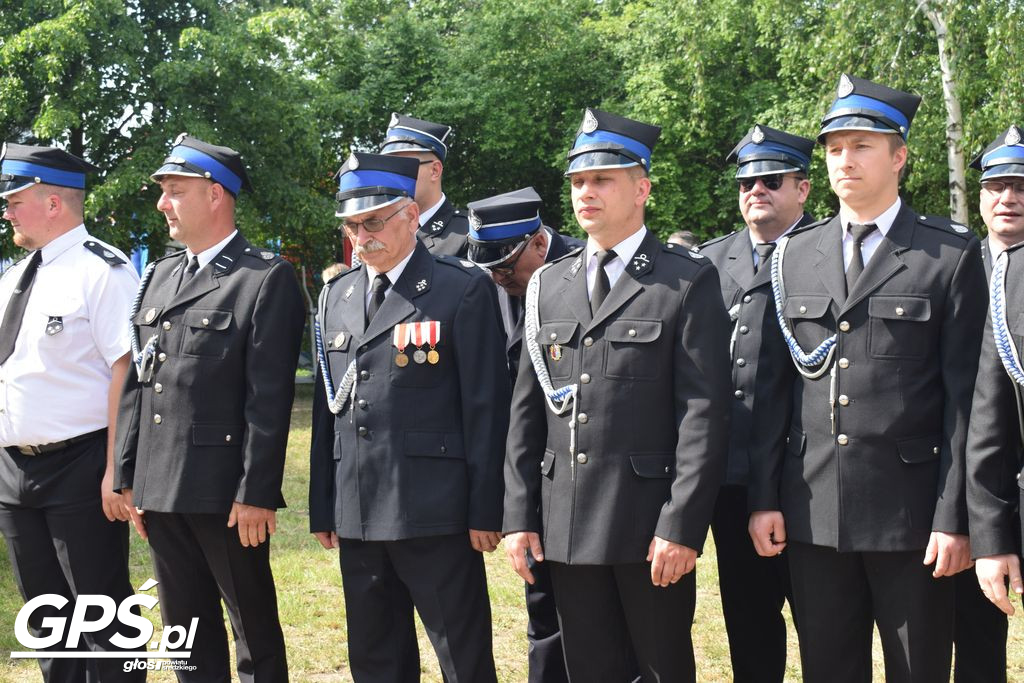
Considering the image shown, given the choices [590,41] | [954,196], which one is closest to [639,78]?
[590,41]

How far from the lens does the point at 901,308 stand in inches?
122

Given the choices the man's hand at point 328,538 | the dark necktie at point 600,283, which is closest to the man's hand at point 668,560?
the dark necktie at point 600,283

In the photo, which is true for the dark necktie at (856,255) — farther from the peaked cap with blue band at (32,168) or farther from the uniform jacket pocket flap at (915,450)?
the peaked cap with blue band at (32,168)

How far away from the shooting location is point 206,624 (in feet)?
13.6

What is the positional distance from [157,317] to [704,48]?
65.5 ft

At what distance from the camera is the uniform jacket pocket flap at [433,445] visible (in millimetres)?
3672

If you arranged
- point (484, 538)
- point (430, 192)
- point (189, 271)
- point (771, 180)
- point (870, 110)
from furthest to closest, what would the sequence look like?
point (430, 192)
point (771, 180)
point (189, 271)
point (484, 538)
point (870, 110)

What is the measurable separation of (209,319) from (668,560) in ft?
6.24

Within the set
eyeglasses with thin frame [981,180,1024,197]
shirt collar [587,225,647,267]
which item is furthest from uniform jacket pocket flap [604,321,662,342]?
eyeglasses with thin frame [981,180,1024,197]

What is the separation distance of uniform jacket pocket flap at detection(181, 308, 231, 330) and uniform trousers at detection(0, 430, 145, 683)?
73 centimetres

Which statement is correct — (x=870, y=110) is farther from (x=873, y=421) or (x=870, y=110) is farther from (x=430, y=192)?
(x=430, y=192)

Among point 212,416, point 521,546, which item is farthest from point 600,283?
point 212,416

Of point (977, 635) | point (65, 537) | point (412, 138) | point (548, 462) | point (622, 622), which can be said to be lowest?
point (977, 635)

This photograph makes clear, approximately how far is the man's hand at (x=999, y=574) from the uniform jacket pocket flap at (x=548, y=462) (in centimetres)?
127
